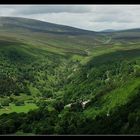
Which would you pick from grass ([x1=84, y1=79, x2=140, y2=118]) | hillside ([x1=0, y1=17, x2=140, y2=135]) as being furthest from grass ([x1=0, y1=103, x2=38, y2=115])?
grass ([x1=84, y1=79, x2=140, y2=118])

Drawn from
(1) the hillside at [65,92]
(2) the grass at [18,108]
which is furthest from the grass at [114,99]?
(2) the grass at [18,108]

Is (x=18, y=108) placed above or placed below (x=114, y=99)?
below

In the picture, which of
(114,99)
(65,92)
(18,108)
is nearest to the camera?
(114,99)

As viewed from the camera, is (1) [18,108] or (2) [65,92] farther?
(2) [65,92]

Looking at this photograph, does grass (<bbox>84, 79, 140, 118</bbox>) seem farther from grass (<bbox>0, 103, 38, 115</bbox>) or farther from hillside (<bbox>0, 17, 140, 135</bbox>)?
grass (<bbox>0, 103, 38, 115</bbox>)

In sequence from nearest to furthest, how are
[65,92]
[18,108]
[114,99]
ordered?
1. [114,99]
2. [18,108]
3. [65,92]

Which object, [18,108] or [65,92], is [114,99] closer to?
[18,108]

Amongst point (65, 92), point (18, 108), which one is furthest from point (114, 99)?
point (65, 92)

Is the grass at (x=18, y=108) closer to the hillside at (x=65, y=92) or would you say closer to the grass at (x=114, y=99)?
the hillside at (x=65, y=92)
